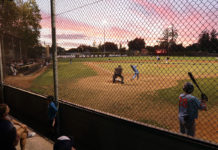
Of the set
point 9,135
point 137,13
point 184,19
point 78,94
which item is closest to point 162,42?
point 184,19

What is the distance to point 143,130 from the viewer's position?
251 cm

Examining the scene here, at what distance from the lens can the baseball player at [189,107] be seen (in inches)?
122

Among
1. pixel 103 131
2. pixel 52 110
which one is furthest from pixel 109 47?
pixel 52 110

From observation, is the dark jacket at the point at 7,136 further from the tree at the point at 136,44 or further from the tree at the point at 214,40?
the tree at the point at 214,40

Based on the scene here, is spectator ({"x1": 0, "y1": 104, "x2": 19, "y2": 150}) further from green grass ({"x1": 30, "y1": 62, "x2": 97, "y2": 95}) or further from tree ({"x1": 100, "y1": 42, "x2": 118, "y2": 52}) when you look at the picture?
green grass ({"x1": 30, "y1": 62, "x2": 97, "y2": 95})

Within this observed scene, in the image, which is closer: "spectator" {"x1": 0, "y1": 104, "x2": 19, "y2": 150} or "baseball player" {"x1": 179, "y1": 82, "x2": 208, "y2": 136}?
"spectator" {"x1": 0, "y1": 104, "x2": 19, "y2": 150}

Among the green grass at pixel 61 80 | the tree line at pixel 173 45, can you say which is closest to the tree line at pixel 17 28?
the green grass at pixel 61 80

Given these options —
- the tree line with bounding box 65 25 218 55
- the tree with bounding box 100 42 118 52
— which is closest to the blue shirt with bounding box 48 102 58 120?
the tree with bounding box 100 42 118 52

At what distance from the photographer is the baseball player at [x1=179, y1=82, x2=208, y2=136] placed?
311 centimetres

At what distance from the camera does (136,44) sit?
2641 mm

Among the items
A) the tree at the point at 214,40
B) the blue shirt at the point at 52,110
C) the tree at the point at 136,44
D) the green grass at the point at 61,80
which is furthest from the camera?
the green grass at the point at 61,80

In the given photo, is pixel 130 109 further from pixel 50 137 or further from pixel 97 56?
pixel 97 56

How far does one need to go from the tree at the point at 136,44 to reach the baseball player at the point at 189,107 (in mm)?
1302

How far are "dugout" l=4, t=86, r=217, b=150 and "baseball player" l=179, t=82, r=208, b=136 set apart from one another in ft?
3.79
